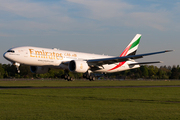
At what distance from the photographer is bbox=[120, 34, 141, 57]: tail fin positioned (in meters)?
58.2

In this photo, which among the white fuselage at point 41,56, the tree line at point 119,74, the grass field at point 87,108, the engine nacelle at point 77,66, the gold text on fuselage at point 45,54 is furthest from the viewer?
the tree line at point 119,74

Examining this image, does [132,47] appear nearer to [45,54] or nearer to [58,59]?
[58,59]

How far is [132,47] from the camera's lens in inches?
2330

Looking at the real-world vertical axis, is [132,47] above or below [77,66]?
above

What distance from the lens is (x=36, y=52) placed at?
137 ft

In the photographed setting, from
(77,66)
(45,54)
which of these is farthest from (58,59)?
(77,66)

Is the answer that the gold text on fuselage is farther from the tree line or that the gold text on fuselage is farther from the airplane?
the tree line

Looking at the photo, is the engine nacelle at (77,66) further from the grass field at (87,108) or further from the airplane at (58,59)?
the grass field at (87,108)

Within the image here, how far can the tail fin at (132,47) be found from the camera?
58.2m

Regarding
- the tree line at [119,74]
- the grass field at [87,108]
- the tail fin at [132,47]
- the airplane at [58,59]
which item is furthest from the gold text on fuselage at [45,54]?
the tree line at [119,74]

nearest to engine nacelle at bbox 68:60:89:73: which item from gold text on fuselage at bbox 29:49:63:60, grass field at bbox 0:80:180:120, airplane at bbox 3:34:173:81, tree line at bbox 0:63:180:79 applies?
airplane at bbox 3:34:173:81

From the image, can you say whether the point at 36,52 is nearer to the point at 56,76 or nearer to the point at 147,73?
the point at 56,76

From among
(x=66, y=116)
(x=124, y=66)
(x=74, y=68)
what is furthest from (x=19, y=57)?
(x=66, y=116)

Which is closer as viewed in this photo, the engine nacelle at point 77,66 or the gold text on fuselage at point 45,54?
the gold text on fuselage at point 45,54
